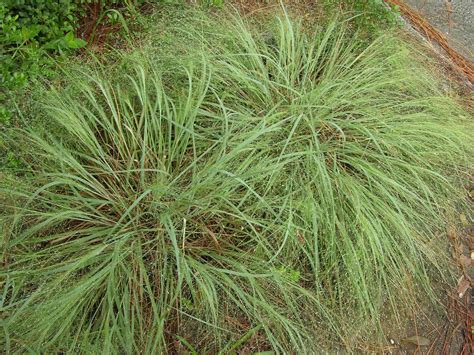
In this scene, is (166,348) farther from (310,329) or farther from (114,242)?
(310,329)

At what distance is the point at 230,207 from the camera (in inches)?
77.8

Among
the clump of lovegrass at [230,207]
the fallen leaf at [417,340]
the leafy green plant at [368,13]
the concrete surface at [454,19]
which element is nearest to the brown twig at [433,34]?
the concrete surface at [454,19]

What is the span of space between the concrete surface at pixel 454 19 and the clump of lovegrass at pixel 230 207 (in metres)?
0.93

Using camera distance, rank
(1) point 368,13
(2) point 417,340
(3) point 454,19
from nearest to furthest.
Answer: (2) point 417,340, (1) point 368,13, (3) point 454,19

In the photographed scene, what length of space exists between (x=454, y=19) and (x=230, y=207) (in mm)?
2242

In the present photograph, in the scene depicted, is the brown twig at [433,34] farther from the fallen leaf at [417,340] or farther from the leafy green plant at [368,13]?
the fallen leaf at [417,340]

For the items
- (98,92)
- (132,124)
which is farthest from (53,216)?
(98,92)

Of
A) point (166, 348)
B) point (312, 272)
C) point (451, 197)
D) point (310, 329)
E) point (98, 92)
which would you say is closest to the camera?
point (166, 348)

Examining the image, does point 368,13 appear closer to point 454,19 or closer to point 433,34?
point 433,34

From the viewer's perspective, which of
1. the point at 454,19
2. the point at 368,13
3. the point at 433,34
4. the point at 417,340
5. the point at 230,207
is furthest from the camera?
the point at 454,19

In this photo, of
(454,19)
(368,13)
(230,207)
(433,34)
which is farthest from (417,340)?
(454,19)

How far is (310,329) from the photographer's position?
1.92 m

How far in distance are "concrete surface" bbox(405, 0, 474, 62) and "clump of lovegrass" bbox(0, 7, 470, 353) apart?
36.5 inches

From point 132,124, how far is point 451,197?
145 cm
